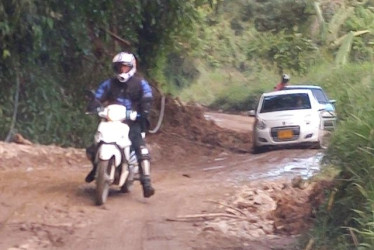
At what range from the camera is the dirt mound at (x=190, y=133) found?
23.9m

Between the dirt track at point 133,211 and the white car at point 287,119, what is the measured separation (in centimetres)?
556

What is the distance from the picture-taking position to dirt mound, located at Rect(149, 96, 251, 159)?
23.9 metres

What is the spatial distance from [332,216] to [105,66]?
45.3 feet

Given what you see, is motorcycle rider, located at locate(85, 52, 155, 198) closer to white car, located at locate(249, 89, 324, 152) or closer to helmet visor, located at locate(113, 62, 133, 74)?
helmet visor, located at locate(113, 62, 133, 74)

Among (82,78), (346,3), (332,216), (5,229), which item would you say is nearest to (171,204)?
(5,229)

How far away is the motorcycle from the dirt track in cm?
29

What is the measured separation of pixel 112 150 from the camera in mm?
12078

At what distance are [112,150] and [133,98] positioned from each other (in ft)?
3.25

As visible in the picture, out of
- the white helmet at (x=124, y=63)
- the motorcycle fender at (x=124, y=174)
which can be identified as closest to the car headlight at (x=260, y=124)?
the white helmet at (x=124, y=63)

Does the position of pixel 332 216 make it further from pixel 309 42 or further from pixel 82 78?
pixel 309 42

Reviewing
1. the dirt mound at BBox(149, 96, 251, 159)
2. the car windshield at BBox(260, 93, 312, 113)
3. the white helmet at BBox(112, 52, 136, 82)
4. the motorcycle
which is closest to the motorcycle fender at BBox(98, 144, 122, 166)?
the motorcycle

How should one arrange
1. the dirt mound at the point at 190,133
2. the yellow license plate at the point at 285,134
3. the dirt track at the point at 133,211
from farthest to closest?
the dirt mound at the point at 190,133
the yellow license plate at the point at 285,134
the dirt track at the point at 133,211

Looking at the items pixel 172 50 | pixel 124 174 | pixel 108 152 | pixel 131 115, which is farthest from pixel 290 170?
pixel 172 50

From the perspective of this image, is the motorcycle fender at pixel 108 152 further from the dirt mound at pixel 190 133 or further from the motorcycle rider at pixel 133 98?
the dirt mound at pixel 190 133
